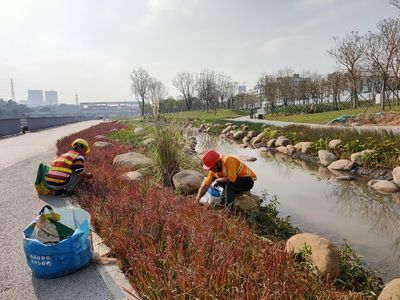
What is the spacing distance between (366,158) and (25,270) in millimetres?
9034

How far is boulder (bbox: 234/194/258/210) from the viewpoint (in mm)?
5938

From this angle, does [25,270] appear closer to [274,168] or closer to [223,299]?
[223,299]

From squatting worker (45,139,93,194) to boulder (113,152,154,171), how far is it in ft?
5.47

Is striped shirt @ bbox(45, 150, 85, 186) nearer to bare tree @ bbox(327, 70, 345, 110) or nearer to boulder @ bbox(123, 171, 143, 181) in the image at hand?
boulder @ bbox(123, 171, 143, 181)

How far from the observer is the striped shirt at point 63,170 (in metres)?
5.92

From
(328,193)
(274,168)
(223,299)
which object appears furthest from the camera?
(274,168)

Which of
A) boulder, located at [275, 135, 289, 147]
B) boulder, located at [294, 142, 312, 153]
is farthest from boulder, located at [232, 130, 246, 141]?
boulder, located at [294, 142, 312, 153]

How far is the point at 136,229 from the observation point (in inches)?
142

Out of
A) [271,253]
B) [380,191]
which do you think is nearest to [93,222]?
[271,253]

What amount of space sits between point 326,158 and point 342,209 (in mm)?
4354

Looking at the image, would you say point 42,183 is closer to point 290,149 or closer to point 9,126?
point 290,149

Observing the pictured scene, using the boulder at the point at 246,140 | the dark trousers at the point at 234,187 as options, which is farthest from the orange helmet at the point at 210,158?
the boulder at the point at 246,140

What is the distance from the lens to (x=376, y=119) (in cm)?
1805

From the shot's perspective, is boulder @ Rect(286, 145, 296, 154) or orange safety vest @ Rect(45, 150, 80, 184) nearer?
orange safety vest @ Rect(45, 150, 80, 184)
